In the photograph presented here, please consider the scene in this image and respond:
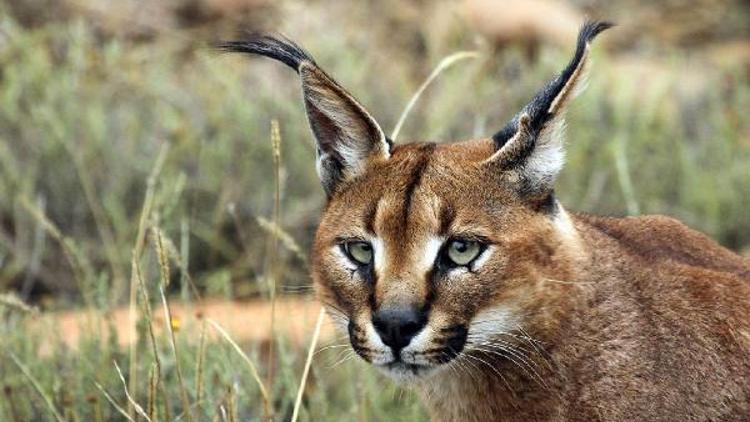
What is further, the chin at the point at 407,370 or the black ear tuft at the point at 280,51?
the black ear tuft at the point at 280,51

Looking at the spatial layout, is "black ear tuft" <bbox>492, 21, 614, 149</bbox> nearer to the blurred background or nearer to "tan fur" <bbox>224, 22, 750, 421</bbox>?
"tan fur" <bbox>224, 22, 750, 421</bbox>

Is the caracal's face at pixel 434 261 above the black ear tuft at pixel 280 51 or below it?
below

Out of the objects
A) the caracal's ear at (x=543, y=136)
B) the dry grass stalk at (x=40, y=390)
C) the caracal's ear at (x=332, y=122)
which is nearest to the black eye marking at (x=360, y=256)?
the caracal's ear at (x=332, y=122)

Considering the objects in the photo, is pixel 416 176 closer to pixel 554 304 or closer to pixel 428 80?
pixel 554 304

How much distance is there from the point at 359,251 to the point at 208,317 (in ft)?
3.74

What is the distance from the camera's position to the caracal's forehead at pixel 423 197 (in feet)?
12.8

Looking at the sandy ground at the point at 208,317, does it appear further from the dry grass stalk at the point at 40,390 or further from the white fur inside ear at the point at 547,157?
the white fur inside ear at the point at 547,157

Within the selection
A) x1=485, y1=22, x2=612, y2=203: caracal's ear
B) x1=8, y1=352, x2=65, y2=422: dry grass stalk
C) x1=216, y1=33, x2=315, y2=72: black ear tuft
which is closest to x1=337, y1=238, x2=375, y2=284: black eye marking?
x1=485, y1=22, x2=612, y2=203: caracal's ear

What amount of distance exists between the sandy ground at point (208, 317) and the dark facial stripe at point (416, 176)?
1.01m

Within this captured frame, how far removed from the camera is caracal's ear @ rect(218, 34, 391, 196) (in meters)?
4.20

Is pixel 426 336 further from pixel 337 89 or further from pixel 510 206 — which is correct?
pixel 337 89

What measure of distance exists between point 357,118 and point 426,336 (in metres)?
0.78

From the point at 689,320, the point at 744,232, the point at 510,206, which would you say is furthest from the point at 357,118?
the point at 744,232

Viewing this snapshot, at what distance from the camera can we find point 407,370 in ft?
12.8
